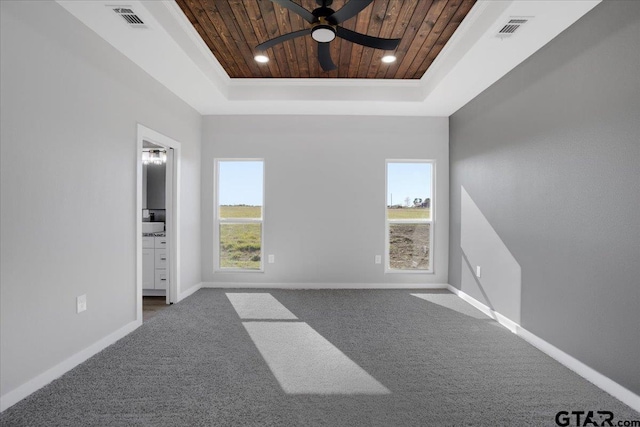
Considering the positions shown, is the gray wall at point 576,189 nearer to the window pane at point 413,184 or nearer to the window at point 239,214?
the window pane at point 413,184

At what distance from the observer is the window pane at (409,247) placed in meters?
4.99

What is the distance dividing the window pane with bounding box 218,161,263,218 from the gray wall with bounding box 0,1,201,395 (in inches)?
68.8

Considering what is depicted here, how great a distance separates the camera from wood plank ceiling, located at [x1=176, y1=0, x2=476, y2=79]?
2689mm

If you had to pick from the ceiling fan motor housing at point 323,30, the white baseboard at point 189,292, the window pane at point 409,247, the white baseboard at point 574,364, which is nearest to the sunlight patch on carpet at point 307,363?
the white baseboard at point 189,292

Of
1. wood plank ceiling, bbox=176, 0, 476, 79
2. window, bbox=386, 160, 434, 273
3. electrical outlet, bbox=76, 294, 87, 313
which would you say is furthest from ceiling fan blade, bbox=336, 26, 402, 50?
electrical outlet, bbox=76, 294, 87, 313

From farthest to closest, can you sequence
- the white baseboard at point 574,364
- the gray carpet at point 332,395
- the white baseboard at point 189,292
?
the white baseboard at point 189,292 → the white baseboard at point 574,364 → the gray carpet at point 332,395

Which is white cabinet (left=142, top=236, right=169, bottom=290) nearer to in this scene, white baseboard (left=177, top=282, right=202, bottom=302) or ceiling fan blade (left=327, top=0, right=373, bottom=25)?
white baseboard (left=177, top=282, right=202, bottom=302)

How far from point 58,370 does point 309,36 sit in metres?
3.38

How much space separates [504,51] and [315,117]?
2.58 m

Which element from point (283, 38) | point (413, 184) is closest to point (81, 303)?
point (283, 38)

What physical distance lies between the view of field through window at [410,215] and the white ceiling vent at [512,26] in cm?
244

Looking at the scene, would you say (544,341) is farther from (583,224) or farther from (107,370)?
(107,370)

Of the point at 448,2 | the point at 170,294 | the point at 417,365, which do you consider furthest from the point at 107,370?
the point at 448,2

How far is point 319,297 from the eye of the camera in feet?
14.4
